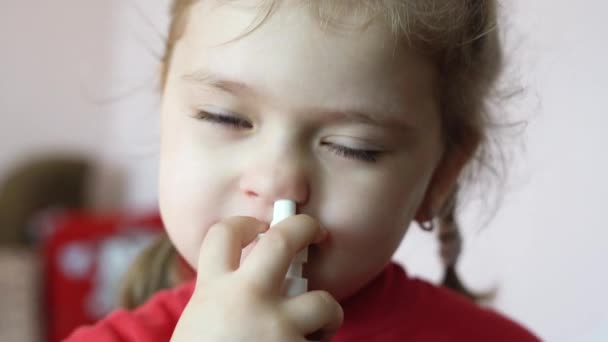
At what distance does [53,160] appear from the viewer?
104 inches

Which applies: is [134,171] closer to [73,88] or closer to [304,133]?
[73,88]

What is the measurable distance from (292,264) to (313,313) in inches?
→ 2.4

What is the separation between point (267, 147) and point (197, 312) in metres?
0.14

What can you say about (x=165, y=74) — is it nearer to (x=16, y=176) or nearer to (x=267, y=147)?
(x=267, y=147)

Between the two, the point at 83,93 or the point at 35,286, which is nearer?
the point at 35,286

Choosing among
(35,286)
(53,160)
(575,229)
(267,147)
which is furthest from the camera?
(53,160)

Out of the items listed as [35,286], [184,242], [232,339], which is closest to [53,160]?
[35,286]

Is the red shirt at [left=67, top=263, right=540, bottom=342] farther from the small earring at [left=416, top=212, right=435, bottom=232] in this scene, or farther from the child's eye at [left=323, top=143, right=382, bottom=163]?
the child's eye at [left=323, top=143, right=382, bottom=163]

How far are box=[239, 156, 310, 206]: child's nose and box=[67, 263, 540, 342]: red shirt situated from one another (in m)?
0.19

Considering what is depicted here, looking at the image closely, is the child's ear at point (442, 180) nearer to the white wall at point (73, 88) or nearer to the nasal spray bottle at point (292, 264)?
the nasal spray bottle at point (292, 264)

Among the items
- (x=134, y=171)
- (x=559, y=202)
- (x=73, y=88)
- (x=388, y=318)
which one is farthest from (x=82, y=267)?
(x=388, y=318)

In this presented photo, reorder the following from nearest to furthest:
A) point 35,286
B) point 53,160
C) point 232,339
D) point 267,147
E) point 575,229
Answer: point 232,339 < point 267,147 < point 575,229 < point 35,286 < point 53,160

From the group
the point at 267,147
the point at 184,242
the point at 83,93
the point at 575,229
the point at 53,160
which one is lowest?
the point at 53,160

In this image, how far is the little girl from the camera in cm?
53
